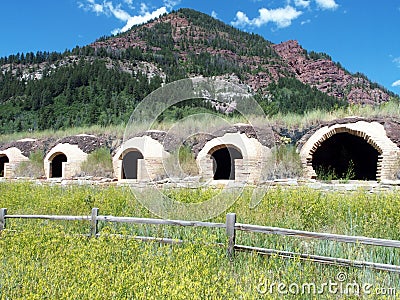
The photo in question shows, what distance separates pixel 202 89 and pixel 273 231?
447cm

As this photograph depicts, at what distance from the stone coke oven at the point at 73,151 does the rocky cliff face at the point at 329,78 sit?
44168 mm

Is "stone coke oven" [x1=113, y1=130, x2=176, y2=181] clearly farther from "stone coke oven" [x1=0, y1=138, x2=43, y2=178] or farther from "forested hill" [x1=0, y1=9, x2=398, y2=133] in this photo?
"forested hill" [x1=0, y1=9, x2=398, y2=133]

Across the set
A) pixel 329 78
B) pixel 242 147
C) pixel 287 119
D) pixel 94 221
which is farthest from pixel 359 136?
pixel 329 78

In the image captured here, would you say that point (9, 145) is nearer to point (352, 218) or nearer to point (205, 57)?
point (352, 218)

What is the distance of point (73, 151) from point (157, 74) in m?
35.1

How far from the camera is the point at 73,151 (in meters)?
14.5

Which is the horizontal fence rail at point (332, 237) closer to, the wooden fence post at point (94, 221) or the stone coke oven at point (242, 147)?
the wooden fence post at point (94, 221)

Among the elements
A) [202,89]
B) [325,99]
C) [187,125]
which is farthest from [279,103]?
[202,89]

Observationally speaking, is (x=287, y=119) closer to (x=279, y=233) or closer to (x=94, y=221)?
(x=94, y=221)

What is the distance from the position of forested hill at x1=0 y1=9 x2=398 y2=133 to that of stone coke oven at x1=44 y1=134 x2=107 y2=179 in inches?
214

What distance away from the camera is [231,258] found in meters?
4.89

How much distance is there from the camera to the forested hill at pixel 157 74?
109 ft

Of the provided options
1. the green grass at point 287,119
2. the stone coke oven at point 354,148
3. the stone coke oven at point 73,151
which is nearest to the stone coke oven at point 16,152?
the stone coke oven at point 73,151

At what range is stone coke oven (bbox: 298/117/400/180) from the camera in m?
10.5
